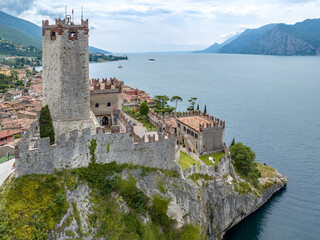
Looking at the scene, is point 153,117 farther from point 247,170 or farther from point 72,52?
point 72,52

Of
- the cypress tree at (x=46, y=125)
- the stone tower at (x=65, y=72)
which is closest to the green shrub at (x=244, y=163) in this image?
the stone tower at (x=65, y=72)

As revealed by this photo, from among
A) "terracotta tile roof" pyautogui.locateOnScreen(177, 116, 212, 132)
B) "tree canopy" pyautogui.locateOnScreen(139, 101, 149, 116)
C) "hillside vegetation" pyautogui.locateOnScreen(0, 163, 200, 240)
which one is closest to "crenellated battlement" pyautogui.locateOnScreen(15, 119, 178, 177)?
"hillside vegetation" pyautogui.locateOnScreen(0, 163, 200, 240)

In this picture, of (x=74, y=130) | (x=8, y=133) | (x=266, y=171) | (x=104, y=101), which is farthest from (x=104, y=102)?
(x=266, y=171)

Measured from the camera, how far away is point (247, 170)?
48844 millimetres

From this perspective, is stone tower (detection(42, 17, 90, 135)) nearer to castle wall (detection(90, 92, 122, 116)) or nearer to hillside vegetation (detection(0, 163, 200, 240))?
castle wall (detection(90, 92, 122, 116))

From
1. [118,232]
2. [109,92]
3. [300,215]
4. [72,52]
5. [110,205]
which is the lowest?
[300,215]

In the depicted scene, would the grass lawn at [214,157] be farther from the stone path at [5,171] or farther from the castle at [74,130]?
the stone path at [5,171]

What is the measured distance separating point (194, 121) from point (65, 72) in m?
27.3

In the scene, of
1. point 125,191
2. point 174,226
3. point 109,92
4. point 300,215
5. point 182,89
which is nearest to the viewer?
point 125,191

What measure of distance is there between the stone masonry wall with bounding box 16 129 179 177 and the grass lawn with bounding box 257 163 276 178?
2965 cm

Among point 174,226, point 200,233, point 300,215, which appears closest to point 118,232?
point 174,226

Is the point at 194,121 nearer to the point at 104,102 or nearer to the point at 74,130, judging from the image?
the point at 104,102

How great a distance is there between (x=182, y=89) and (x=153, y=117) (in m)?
103

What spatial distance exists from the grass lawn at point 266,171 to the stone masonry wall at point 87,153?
97.3 ft
